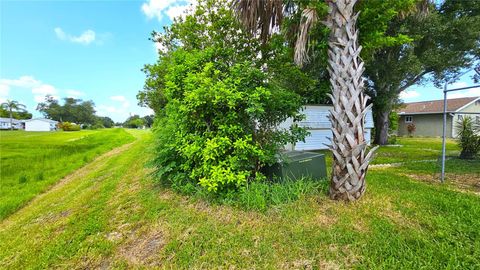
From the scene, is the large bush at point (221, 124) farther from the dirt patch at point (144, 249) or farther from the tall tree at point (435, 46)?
the tall tree at point (435, 46)

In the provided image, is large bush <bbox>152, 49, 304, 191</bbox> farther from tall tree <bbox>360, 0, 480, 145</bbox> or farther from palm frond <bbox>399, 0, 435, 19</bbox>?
tall tree <bbox>360, 0, 480, 145</bbox>

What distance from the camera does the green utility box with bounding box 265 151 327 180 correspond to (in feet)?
11.9

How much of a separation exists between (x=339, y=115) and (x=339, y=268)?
77.7 inches

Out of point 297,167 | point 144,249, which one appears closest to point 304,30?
point 297,167

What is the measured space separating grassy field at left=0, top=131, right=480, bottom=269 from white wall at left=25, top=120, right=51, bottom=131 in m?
82.5

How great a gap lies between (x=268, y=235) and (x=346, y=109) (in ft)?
6.64

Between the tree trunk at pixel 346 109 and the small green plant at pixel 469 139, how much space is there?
25.9 ft

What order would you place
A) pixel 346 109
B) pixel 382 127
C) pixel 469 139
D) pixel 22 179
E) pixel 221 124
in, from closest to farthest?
pixel 346 109, pixel 221 124, pixel 22 179, pixel 469 139, pixel 382 127

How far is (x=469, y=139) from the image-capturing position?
8047 mm

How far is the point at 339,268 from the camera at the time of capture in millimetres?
2150

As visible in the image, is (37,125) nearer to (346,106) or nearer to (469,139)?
(346,106)

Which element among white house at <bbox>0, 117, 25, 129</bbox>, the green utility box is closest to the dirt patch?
the green utility box

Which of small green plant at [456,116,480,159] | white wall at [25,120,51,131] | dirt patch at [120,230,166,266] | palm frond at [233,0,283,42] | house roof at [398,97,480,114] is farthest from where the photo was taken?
white wall at [25,120,51,131]

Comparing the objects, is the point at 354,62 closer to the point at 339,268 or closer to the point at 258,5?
the point at 258,5
